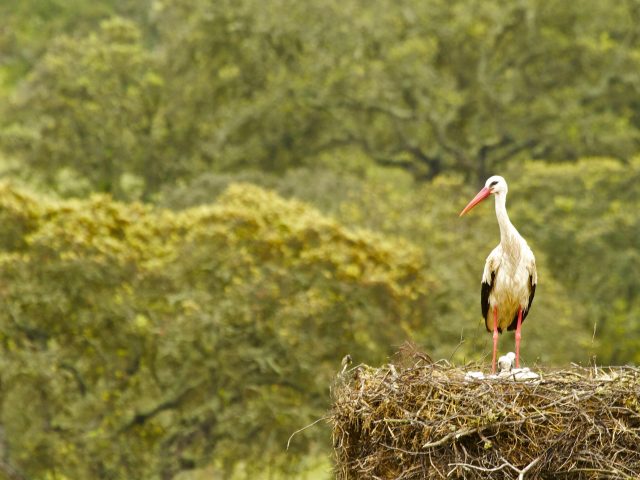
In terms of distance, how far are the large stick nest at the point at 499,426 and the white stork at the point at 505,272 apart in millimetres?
1597

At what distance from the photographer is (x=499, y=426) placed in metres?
11.2

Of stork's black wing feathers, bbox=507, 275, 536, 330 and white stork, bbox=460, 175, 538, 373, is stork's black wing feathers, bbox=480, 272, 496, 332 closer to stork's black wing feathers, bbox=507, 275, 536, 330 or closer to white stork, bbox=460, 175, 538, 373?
white stork, bbox=460, 175, 538, 373

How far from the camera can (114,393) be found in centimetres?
2375

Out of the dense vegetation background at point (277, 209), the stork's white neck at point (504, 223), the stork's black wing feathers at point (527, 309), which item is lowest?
the dense vegetation background at point (277, 209)

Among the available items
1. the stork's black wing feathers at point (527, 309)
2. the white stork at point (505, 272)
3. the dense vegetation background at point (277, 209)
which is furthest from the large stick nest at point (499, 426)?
the dense vegetation background at point (277, 209)

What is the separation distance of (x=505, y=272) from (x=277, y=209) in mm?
10998

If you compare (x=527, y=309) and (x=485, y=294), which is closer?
(x=485, y=294)

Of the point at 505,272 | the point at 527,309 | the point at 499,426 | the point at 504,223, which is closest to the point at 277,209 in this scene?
the point at 527,309

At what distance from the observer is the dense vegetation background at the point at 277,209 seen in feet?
77.4

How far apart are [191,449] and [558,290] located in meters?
8.80

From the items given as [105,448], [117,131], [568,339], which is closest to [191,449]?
[105,448]

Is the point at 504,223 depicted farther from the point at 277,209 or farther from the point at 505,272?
the point at 277,209

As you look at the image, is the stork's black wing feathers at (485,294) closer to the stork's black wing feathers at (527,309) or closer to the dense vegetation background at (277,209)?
the stork's black wing feathers at (527,309)

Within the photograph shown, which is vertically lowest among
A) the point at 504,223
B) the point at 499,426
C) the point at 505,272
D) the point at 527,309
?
the point at 527,309
